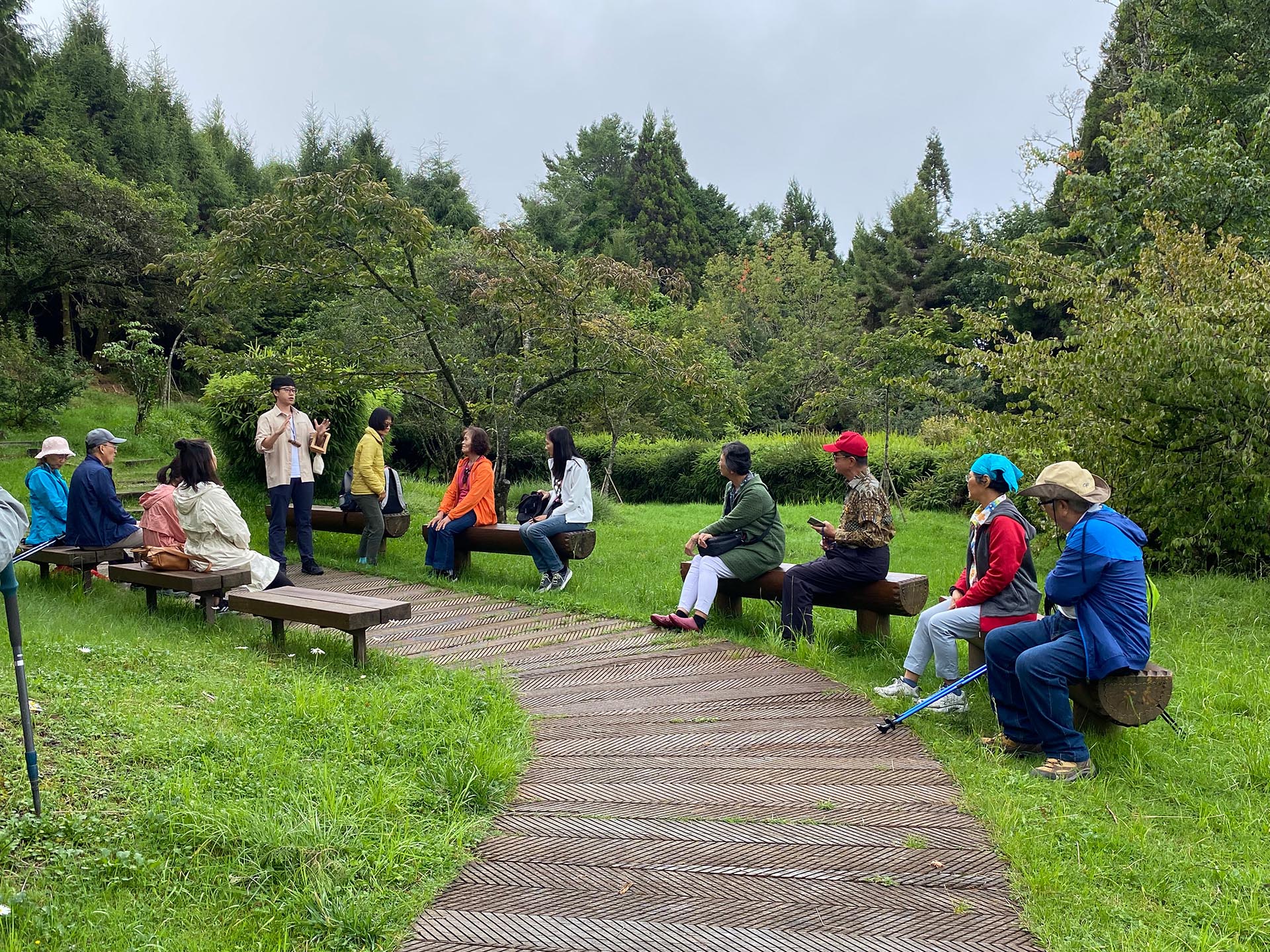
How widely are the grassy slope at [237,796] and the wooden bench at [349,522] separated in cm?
464

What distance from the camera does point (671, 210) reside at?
45.0 m

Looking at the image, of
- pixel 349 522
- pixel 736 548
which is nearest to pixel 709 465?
pixel 349 522

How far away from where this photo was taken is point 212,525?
23.0 ft

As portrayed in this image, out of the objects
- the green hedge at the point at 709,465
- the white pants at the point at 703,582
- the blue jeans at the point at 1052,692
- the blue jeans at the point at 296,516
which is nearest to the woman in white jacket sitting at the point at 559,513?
the white pants at the point at 703,582

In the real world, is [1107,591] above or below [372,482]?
below

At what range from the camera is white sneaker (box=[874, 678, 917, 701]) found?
17.9ft

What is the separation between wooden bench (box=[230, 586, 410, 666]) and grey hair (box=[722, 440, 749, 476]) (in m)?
2.62

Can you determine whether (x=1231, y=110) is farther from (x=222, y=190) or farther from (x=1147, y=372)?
(x=222, y=190)

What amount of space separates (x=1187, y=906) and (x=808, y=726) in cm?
212

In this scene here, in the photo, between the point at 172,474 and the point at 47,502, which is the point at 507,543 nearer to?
the point at 172,474

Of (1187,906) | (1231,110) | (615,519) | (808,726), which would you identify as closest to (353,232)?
(615,519)

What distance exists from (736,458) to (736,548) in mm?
694

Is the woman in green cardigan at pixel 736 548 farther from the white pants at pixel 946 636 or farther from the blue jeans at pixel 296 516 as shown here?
the blue jeans at pixel 296 516

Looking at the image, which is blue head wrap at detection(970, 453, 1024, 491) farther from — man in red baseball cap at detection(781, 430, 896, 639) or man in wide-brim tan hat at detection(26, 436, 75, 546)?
man in wide-brim tan hat at detection(26, 436, 75, 546)
